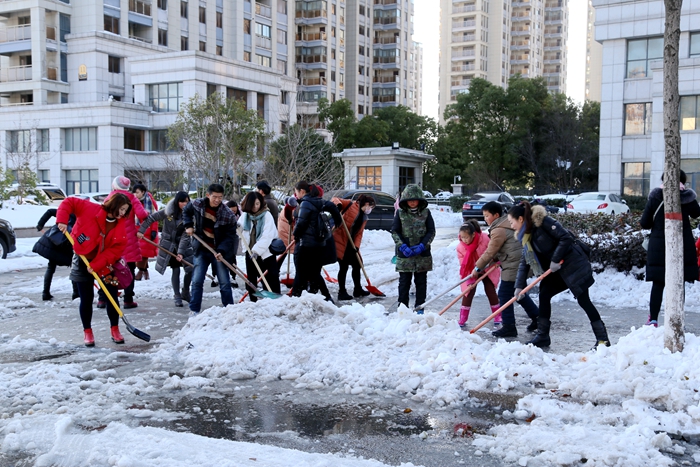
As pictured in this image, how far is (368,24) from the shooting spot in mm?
89562

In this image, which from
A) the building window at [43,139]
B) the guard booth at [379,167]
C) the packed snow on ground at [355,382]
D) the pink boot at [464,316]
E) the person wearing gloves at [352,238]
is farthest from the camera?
the building window at [43,139]

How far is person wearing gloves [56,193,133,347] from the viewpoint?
721 centimetres

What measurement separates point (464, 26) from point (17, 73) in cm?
7226

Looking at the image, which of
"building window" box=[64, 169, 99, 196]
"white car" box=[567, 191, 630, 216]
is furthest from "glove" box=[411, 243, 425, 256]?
"building window" box=[64, 169, 99, 196]

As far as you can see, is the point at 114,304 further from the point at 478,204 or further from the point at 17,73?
the point at 17,73

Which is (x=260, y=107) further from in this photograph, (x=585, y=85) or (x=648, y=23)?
(x=585, y=85)

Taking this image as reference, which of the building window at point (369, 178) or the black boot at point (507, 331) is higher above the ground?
the building window at point (369, 178)

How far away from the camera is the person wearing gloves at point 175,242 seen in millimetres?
9891

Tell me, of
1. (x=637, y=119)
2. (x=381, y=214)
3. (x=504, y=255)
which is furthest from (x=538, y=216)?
(x=637, y=119)

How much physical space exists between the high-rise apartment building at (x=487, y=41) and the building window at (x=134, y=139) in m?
65.2

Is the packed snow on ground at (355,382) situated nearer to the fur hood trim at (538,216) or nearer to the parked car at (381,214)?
the fur hood trim at (538,216)

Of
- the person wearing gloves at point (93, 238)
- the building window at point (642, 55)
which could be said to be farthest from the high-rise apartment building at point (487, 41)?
the person wearing gloves at point (93, 238)

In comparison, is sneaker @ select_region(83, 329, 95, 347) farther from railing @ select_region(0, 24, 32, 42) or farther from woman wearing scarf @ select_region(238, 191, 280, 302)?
railing @ select_region(0, 24, 32, 42)

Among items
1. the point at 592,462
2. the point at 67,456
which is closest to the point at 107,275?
the point at 67,456
